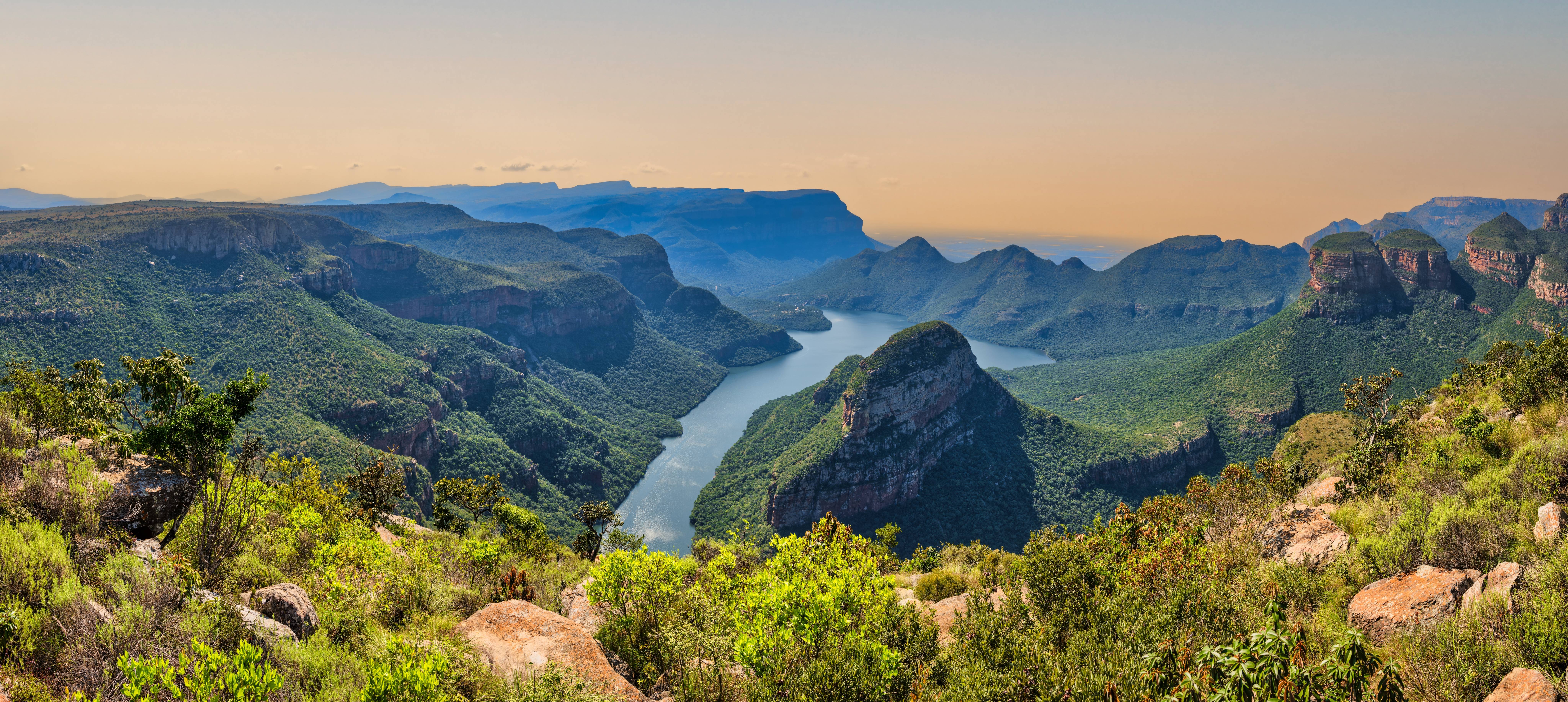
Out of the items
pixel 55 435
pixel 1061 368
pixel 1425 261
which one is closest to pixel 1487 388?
pixel 55 435

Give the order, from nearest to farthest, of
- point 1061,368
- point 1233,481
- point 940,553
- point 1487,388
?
1. point 1487,388
2. point 1233,481
3. point 940,553
4. point 1061,368

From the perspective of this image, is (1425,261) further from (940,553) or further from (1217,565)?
(1217,565)

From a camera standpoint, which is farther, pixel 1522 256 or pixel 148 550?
pixel 1522 256

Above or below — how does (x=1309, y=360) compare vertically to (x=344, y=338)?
below

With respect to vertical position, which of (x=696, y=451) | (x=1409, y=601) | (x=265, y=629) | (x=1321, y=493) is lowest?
(x=696, y=451)

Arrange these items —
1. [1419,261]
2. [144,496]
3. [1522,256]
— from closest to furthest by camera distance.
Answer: [144,496] → [1522,256] → [1419,261]

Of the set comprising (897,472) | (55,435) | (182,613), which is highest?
(55,435)

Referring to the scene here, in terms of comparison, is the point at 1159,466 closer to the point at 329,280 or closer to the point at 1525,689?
the point at 1525,689

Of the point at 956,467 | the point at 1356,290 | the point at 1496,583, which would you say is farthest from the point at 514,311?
the point at 1356,290
